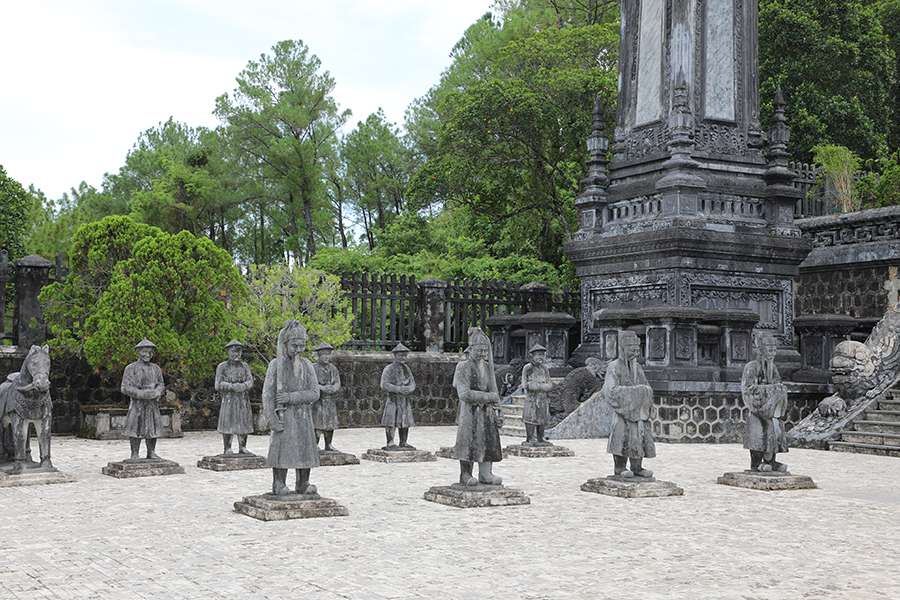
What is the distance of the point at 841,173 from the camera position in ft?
93.1

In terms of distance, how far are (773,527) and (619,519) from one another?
1.43 meters

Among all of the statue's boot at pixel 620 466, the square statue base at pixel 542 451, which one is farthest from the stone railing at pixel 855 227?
the statue's boot at pixel 620 466

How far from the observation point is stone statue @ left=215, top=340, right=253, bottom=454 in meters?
14.4

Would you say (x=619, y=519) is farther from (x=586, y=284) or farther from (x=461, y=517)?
(x=586, y=284)

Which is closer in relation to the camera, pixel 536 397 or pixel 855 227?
pixel 536 397

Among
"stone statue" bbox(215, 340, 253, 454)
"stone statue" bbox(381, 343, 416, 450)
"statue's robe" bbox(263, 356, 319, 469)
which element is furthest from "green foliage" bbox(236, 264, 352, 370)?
"statue's robe" bbox(263, 356, 319, 469)

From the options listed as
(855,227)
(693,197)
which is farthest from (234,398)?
(855,227)

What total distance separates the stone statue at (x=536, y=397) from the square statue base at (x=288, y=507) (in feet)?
21.1

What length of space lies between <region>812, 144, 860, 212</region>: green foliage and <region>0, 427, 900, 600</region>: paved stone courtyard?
16.0 meters

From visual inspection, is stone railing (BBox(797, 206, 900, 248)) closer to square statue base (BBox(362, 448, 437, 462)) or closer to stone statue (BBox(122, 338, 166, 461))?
square statue base (BBox(362, 448, 437, 462))

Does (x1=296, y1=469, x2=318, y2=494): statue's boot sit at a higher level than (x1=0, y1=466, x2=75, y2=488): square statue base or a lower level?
higher

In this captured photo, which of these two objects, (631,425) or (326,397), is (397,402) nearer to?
(326,397)

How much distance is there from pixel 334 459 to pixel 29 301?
26.4 feet

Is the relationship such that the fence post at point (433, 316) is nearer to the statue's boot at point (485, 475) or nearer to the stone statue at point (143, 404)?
the stone statue at point (143, 404)
